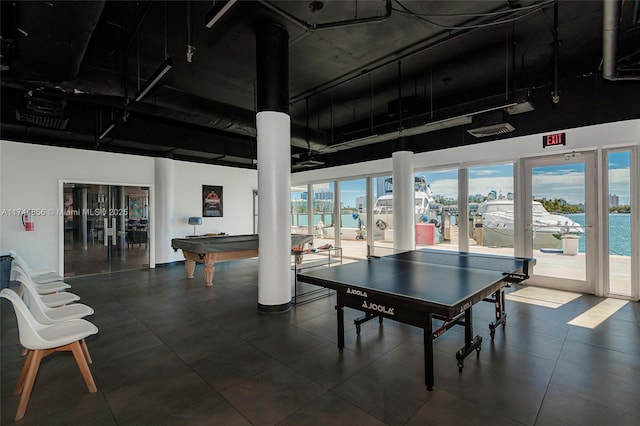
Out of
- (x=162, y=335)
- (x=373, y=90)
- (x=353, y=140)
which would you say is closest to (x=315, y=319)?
(x=162, y=335)

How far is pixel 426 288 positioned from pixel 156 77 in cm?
359

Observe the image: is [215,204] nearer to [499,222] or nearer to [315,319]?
[315,319]

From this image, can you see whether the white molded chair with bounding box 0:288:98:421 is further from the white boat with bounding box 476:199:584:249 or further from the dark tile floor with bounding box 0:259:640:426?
the white boat with bounding box 476:199:584:249

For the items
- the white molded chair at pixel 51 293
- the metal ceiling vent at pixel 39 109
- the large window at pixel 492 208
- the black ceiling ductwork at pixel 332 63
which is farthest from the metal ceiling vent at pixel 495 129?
the metal ceiling vent at pixel 39 109

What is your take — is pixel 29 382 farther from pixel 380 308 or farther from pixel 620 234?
pixel 620 234

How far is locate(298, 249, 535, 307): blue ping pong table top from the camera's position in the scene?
245 centimetres

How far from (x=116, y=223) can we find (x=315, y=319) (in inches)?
251

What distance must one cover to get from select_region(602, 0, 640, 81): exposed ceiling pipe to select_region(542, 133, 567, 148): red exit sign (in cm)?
190

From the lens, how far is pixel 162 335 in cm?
362

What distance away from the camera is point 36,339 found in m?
2.25

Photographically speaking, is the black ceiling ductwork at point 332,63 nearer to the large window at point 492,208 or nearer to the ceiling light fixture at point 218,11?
the ceiling light fixture at point 218,11

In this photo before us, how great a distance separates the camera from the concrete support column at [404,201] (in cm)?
742

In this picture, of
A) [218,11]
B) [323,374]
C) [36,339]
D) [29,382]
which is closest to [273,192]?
[218,11]

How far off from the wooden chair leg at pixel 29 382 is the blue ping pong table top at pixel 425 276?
218 centimetres
